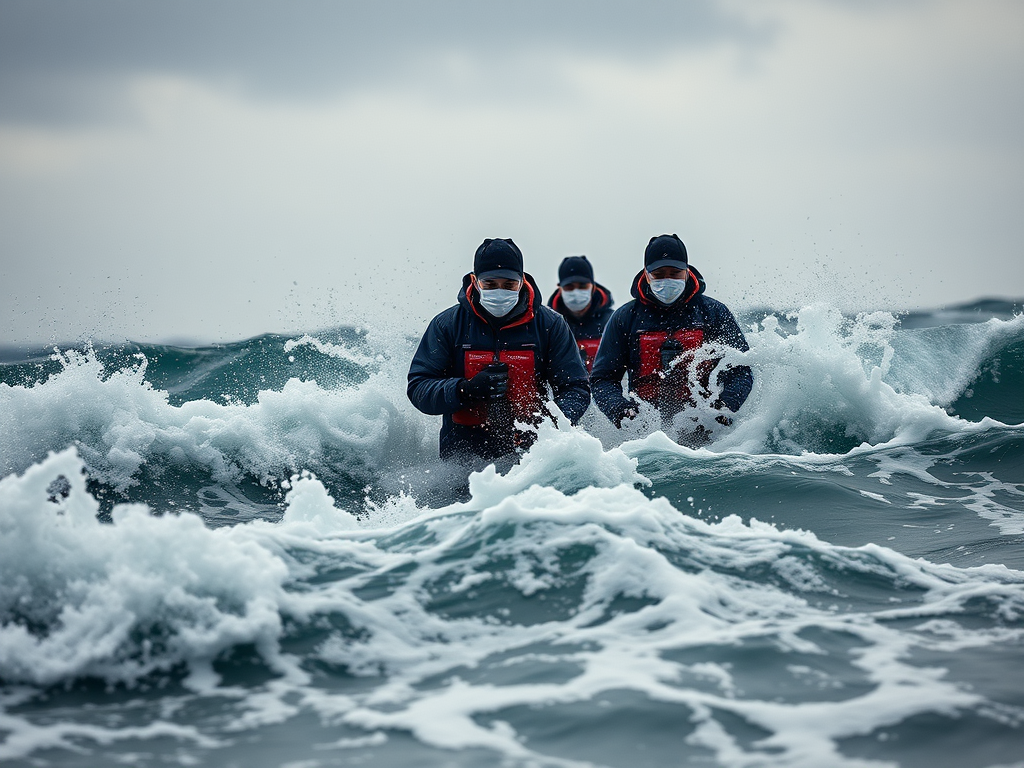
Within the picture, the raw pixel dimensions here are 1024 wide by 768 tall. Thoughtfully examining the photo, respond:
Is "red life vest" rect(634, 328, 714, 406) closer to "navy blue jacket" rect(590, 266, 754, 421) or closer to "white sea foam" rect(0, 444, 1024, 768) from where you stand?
"navy blue jacket" rect(590, 266, 754, 421)

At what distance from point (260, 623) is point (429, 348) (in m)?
3.57

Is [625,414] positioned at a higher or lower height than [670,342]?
lower

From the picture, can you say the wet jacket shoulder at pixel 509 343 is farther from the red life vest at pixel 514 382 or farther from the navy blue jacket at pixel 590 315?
the navy blue jacket at pixel 590 315

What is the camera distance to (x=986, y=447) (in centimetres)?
864

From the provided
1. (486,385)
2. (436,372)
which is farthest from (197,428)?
(486,385)

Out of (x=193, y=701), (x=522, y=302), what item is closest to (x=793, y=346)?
(x=522, y=302)

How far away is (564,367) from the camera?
7.21m

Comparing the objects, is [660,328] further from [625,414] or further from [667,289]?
[625,414]

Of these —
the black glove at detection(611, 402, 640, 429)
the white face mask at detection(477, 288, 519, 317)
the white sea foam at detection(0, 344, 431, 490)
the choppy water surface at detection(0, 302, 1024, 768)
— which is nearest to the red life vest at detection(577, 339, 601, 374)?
the white sea foam at detection(0, 344, 431, 490)

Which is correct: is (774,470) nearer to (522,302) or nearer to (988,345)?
(522,302)

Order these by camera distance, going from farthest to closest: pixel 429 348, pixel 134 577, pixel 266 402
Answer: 1. pixel 266 402
2. pixel 429 348
3. pixel 134 577

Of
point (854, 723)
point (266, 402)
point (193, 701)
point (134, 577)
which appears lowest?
point (854, 723)

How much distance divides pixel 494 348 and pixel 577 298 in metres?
4.60

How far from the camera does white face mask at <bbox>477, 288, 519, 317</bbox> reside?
23.0 feet
